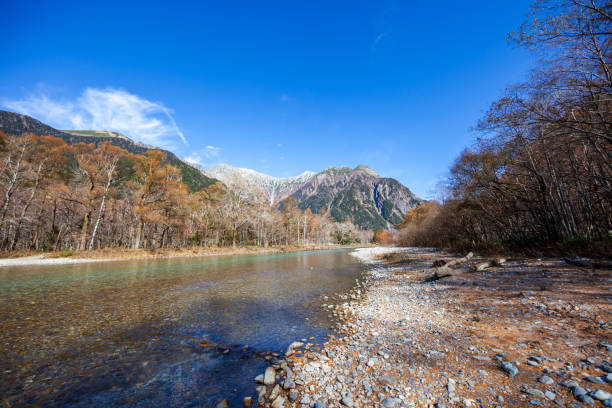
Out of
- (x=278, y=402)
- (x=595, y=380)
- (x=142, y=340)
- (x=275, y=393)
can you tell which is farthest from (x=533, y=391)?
(x=142, y=340)

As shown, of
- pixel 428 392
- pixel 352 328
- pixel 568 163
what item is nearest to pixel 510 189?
pixel 568 163

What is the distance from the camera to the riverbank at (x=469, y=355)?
3621mm

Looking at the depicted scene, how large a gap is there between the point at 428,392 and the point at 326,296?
8.39 metres

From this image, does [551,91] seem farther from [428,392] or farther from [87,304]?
[87,304]

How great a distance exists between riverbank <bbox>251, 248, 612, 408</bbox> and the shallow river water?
1.29 m

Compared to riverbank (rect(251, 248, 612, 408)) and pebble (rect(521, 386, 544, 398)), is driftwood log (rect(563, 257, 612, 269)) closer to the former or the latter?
riverbank (rect(251, 248, 612, 408))

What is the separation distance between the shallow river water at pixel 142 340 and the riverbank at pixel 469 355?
1.29 m

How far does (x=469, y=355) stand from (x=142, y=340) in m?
8.58

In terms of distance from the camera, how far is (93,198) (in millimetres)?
32594

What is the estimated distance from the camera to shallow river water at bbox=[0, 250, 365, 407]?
454 centimetres

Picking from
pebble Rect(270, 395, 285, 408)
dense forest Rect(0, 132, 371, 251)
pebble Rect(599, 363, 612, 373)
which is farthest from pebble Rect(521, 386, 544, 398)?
dense forest Rect(0, 132, 371, 251)

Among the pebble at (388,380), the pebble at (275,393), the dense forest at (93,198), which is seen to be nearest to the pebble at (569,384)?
the pebble at (388,380)

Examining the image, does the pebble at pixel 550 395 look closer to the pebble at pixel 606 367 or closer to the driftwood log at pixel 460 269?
the pebble at pixel 606 367

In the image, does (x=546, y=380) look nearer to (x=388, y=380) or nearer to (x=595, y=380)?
(x=595, y=380)
